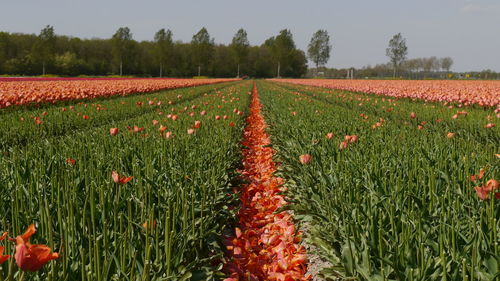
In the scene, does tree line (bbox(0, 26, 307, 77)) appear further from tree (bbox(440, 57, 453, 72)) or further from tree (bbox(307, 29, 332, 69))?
tree (bbox(440, 57, 453, 72))

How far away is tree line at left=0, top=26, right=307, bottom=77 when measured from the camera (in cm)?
5874

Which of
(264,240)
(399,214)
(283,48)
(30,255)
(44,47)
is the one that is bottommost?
(264,240)

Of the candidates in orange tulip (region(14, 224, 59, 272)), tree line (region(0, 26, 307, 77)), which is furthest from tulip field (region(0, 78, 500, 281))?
tree line (region(0, 26, 307, 77))

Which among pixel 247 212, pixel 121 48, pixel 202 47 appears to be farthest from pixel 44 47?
pixel 247 212

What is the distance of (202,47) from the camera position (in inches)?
2896

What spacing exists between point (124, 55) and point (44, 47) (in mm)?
13961

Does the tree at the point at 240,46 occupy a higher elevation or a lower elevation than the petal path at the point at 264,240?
higher

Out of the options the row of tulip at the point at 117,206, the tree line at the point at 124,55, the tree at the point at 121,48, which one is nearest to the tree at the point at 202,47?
the tree line at the point at 124,55

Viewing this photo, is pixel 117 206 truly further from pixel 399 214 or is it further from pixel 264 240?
pixel 399 214

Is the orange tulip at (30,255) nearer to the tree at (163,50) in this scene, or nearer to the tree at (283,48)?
the tree at (163,50)

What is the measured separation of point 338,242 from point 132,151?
7.29 ft

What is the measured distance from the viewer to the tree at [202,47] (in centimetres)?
7356

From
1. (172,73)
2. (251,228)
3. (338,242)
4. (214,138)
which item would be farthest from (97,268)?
(172,73)

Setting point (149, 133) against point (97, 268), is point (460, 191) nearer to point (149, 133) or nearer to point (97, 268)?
point (97, 268)
